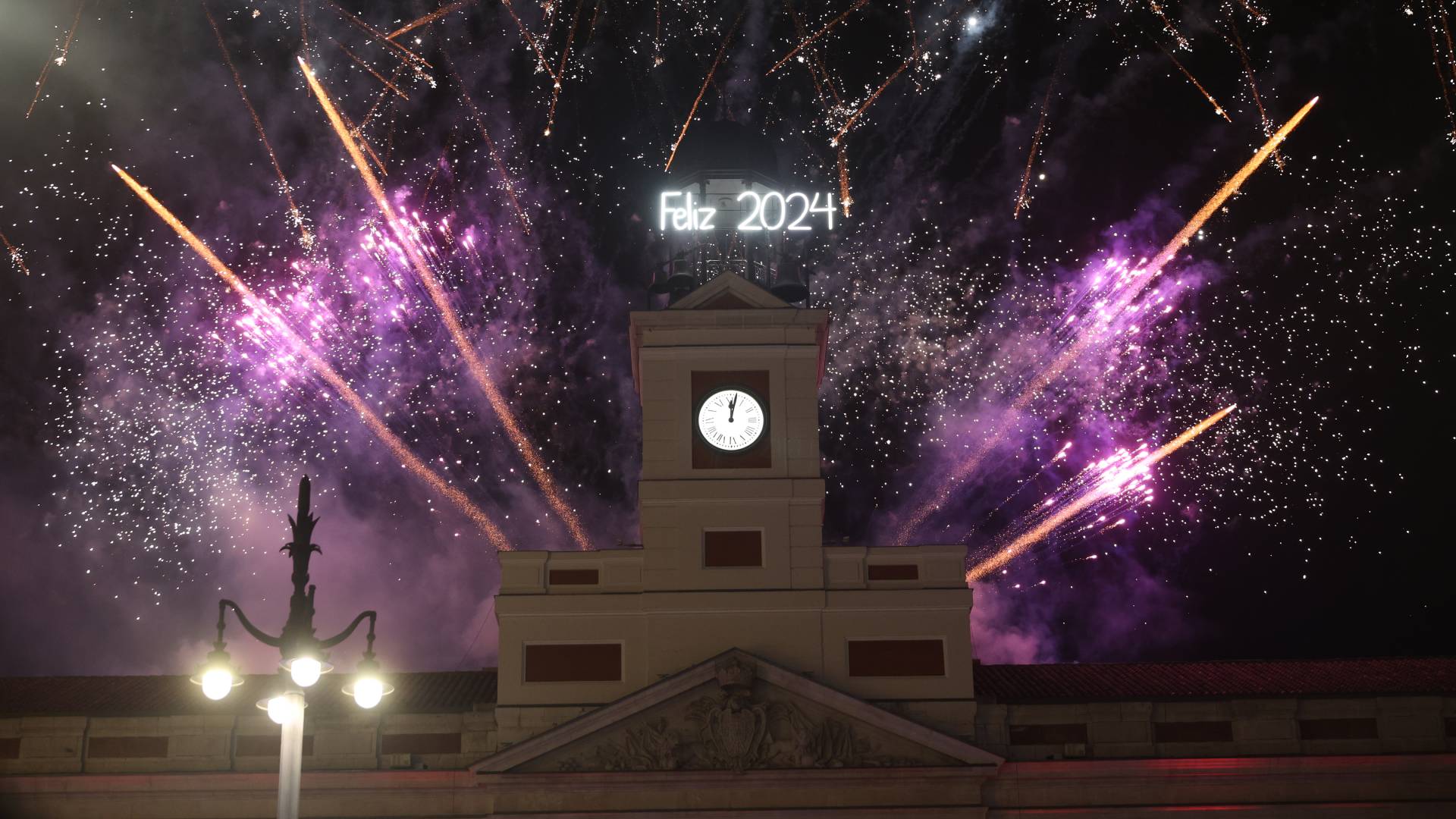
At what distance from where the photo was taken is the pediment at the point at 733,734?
2683 cm

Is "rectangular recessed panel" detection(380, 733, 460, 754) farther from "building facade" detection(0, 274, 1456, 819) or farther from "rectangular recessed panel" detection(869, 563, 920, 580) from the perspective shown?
"rectangular recessed panel" detection(869, 563, 920, 580)

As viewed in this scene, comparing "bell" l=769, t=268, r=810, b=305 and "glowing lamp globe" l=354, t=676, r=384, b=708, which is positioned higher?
"bell" l=769, t=268, r=810, b=305

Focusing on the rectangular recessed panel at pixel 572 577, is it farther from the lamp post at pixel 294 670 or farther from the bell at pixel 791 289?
the lamp post at pixel 294 670

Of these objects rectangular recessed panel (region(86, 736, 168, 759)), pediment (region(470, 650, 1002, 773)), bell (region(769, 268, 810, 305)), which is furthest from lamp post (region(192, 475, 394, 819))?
bell (region(769, 268, 810, 305))

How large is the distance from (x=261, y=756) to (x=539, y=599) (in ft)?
19.1

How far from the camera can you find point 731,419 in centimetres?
2945

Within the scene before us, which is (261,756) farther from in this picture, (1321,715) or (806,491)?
(1321,715)

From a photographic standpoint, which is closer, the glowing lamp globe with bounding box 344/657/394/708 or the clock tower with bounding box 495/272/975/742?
the glowing lamp globe with bounding box 344/657/394/708

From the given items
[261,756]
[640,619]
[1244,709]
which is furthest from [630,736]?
[1244,709]

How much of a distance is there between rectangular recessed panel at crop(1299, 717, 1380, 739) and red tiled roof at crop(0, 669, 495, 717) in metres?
15.4

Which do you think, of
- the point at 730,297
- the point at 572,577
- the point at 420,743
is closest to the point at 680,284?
the point at 730,297

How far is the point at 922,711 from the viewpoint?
27.7 meters

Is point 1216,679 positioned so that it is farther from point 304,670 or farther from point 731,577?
point 304,670

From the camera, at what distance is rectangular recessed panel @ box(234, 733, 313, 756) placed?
90.1 ft
